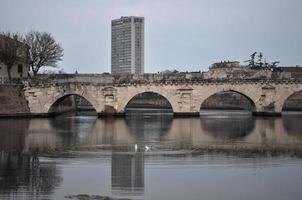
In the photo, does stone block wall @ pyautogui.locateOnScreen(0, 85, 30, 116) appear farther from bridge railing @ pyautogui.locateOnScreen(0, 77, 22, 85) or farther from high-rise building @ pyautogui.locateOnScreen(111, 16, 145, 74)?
high-rise building @ pyautogui.locateOnScreen(111, 16, 145, 74)

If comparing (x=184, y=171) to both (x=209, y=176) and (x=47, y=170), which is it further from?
(x=47, y=170)

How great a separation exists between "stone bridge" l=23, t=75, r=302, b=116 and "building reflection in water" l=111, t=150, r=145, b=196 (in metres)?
31.5

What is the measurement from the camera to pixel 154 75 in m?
57.4

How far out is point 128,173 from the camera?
787 inches

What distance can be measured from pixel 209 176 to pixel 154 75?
126ft

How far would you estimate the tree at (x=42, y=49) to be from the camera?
6600cm

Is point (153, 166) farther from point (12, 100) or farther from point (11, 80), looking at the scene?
point (11, 80)

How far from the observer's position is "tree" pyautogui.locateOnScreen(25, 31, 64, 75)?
217 ft

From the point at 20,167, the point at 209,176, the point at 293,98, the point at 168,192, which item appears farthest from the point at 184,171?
the point at 293,98

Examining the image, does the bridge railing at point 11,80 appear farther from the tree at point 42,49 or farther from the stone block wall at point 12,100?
the tree at point 42,49

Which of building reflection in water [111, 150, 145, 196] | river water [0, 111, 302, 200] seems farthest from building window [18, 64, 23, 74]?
building reflection in water [111, 150, 145, 196]

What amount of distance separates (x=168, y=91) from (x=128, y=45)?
344 ft

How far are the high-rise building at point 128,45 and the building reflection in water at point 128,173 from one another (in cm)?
12880

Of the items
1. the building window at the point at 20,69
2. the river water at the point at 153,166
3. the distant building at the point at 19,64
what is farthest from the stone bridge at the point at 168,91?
the river water at the point at 153,166
